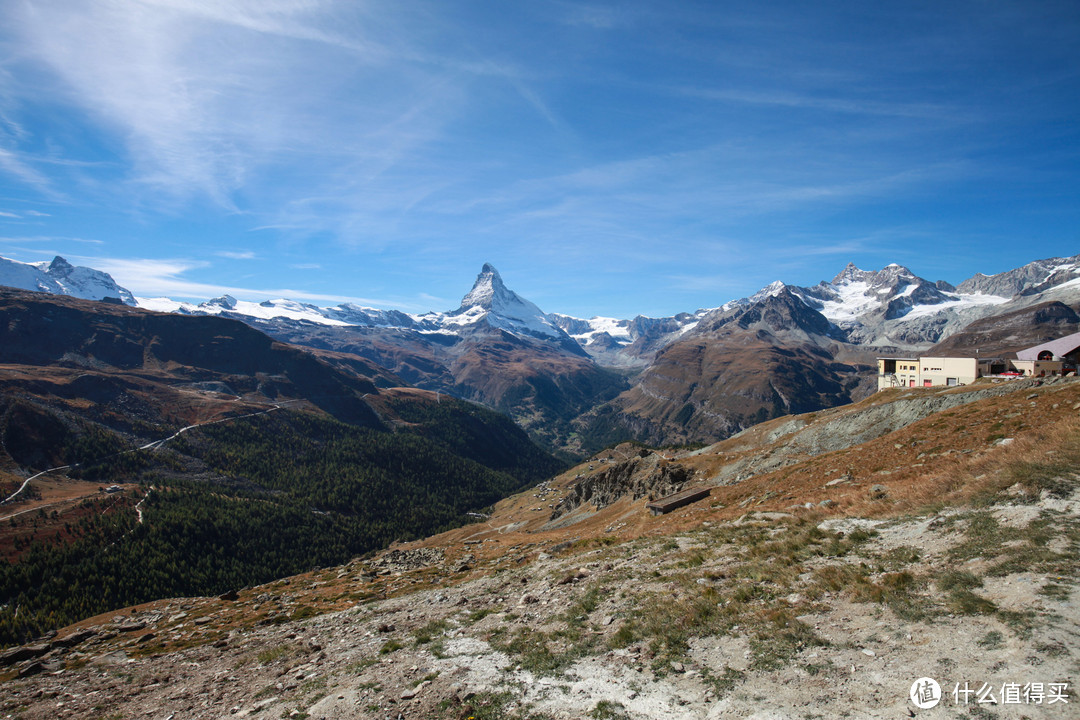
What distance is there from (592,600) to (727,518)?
13.9 metres

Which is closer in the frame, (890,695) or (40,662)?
(890,695)

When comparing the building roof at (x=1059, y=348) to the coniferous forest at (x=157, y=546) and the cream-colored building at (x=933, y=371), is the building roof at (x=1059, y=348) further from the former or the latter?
the coniferous forest at (x=157, y=546)

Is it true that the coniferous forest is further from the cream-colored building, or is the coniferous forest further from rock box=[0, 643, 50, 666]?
the cream-colored building

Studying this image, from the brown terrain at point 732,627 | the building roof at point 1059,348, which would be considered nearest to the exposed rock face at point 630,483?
the brown terrain at point 732,627

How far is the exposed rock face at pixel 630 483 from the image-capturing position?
199ft

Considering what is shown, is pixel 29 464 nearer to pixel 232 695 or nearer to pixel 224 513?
pixel 224 513

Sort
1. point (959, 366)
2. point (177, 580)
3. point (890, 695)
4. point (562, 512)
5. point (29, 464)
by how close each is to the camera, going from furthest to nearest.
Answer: point (29, 464), point (177, 580), point (562, 512), point (959, 366), point (890, 695)

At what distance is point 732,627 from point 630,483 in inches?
2615

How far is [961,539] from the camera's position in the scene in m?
15.6

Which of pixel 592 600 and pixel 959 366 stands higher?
pixel 959 366

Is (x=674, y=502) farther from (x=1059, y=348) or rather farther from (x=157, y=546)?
(x=157, y=546)

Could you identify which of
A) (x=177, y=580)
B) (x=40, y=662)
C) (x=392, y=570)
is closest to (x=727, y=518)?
(x=392, y=570)

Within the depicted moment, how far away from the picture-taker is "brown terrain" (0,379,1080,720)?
429 inches

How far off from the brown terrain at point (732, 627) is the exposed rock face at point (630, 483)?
83.9ft
